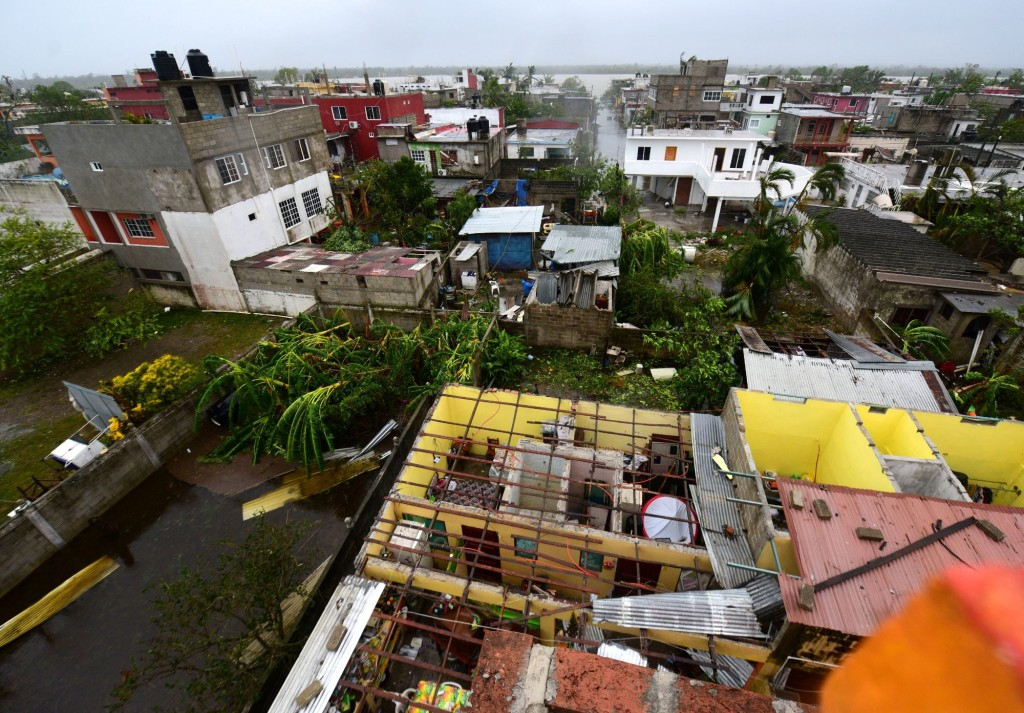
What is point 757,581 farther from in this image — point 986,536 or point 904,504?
point 986,536

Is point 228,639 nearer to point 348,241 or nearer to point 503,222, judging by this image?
point 348,241

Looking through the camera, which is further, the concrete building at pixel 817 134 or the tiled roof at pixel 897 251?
the concrete building at pixel 817 134

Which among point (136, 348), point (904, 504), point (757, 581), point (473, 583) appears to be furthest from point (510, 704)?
point (136, 348)

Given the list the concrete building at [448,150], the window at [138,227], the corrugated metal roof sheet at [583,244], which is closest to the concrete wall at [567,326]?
the corrugated metal roof sheet at [583,244]

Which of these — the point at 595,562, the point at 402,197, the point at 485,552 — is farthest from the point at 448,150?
the point at 595,562

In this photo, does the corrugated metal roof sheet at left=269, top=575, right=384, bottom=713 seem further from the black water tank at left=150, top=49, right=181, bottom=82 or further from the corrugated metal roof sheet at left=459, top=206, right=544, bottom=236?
the black water tank at left=150, top=49, right=181, bottom=82

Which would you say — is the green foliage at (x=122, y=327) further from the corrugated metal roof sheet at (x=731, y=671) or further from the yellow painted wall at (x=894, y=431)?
the yellow painted wall at (x=894, y=431)
